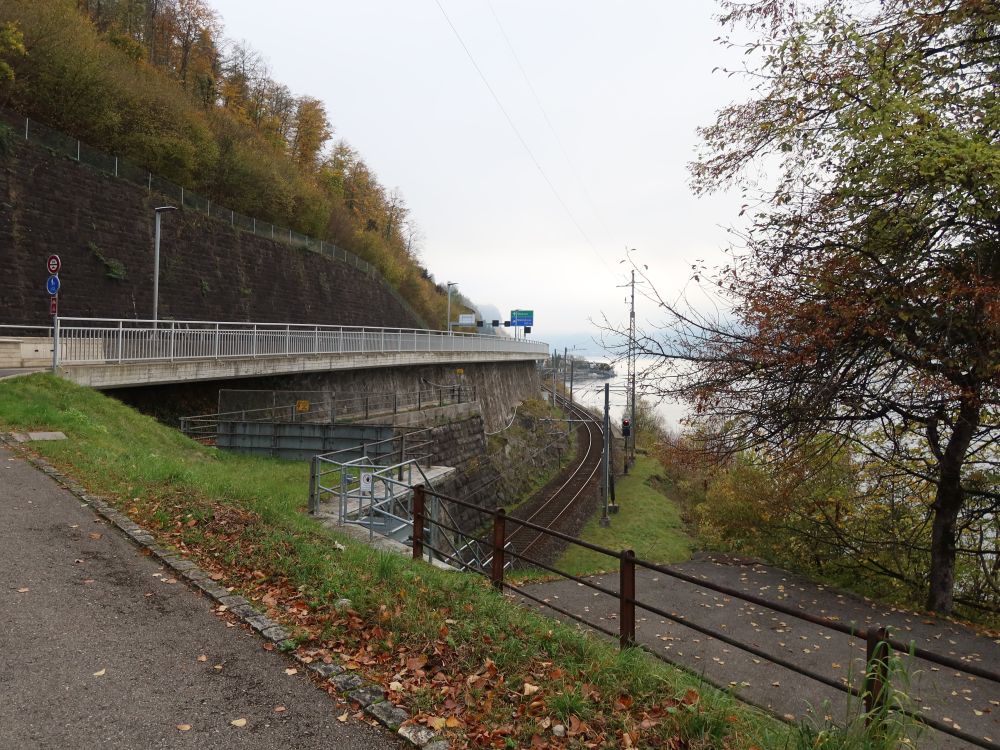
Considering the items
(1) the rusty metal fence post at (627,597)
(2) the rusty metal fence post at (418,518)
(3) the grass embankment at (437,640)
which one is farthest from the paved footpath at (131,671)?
(2) the rusty metal fence post at (418,518)

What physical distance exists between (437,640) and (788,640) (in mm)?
5536

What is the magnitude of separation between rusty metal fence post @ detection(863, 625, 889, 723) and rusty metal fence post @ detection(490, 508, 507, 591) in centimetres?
315

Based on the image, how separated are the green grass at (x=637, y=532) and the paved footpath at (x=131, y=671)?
12.0 metres

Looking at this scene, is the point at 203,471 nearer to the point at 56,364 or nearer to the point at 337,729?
the point at 56,364

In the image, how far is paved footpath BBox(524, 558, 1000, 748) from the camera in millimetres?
5918

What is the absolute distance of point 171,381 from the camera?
16.6 m

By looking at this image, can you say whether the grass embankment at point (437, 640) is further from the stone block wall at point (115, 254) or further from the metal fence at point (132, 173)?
the metal fence at point (132, 173)

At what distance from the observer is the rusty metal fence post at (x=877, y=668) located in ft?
11.2

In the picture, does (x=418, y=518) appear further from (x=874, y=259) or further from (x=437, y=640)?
(x=874, y=259)

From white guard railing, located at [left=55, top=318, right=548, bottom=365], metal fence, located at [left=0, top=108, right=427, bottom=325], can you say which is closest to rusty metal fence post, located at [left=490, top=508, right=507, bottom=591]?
white guard railing, located at [left=55, top=318, right=548, bottom=365]

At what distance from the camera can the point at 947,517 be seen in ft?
30.4

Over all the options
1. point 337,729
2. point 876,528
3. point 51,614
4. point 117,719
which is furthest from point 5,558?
point 876,528

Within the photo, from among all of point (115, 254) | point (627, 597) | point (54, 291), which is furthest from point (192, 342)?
point (627, 597)

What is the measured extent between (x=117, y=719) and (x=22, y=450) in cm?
843
